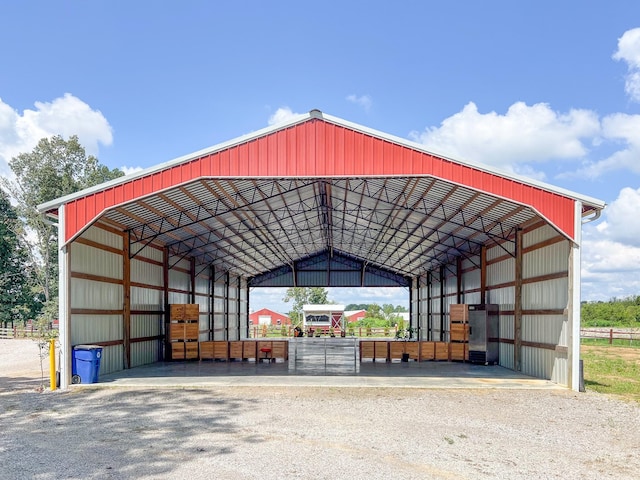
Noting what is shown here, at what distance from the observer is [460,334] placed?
966 inches

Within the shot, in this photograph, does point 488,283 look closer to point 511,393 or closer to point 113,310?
point 511,393

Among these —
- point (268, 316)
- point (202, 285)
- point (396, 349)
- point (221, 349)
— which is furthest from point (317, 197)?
point (268, 316)

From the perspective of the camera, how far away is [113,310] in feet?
64.7

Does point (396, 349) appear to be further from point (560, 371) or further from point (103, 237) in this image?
point (103, 237)

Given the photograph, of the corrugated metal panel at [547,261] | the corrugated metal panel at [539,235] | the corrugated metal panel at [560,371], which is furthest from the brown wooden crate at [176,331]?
the corrugated metal panel at [560,371]

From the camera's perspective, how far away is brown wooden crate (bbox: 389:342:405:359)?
24.9 metres

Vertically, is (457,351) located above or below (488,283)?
below

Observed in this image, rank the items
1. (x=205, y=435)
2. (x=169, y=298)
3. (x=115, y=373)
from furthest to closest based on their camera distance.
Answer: (x=169, y=298) < (x=115, y=373) < (x=205, y=435)

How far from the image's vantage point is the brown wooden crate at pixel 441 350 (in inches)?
984

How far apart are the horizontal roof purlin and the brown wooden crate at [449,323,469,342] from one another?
10.0 m

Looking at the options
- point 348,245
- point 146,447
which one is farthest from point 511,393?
point 348,245

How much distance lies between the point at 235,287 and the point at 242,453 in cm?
3517

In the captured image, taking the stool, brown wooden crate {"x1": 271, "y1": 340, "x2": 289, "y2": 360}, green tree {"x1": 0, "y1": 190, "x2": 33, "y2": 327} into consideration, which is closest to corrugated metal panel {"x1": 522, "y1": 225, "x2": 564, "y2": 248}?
brown wooden crate {"x1": 271, "y1": 340, "x2": 289, "y2": 360}

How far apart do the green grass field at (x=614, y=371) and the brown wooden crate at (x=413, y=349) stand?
6.62 meters
